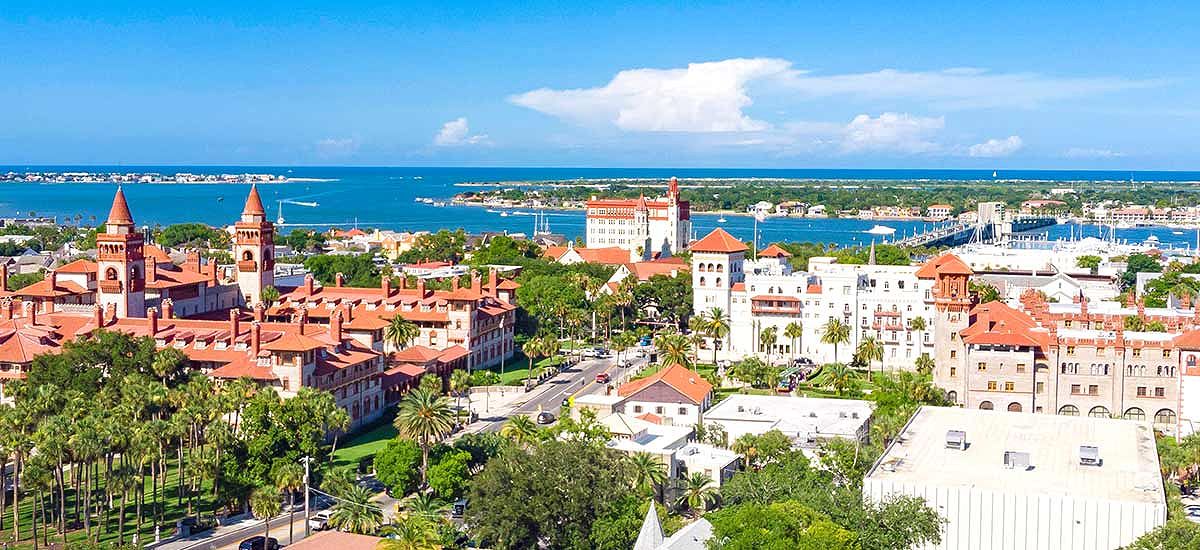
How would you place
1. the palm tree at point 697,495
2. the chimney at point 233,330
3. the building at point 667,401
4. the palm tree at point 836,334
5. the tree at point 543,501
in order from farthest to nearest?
the palm tree at point 836,334 → the chimney at point 233,330 → the building at point 667,401 → the palm tree at point 697,495 → the tree at point 543,501

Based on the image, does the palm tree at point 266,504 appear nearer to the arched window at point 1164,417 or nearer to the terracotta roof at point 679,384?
the terracotta roof at point 679,384

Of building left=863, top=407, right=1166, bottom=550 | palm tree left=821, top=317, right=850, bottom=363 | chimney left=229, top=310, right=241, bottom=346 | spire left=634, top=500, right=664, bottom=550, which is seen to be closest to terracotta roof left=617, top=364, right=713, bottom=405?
building left=863, top=407, right=1166, bottom=550

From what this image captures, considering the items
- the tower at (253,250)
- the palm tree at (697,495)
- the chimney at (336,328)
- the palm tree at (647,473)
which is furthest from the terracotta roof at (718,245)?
the palm tree at (647,473)

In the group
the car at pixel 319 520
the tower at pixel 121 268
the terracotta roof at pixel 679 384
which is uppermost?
the tower at pixel 121 268

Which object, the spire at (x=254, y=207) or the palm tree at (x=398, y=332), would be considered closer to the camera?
the palm tree at (x=398, y=332)

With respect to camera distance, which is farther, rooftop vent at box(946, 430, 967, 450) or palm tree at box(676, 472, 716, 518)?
rooftop vent at box(946, 430, 967, 450)

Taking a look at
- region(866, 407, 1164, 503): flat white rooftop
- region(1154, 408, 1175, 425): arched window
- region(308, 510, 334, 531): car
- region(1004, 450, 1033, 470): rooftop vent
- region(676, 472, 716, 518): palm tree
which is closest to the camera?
region(866, 407, 1164, 503): flat white rooftop

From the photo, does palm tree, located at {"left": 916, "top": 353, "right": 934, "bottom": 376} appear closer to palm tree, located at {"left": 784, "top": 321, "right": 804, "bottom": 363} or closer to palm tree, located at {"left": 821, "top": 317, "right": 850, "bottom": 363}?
palm tree, located at {"left": 821, "top": 317, "right": 850, "bottom": 363}
